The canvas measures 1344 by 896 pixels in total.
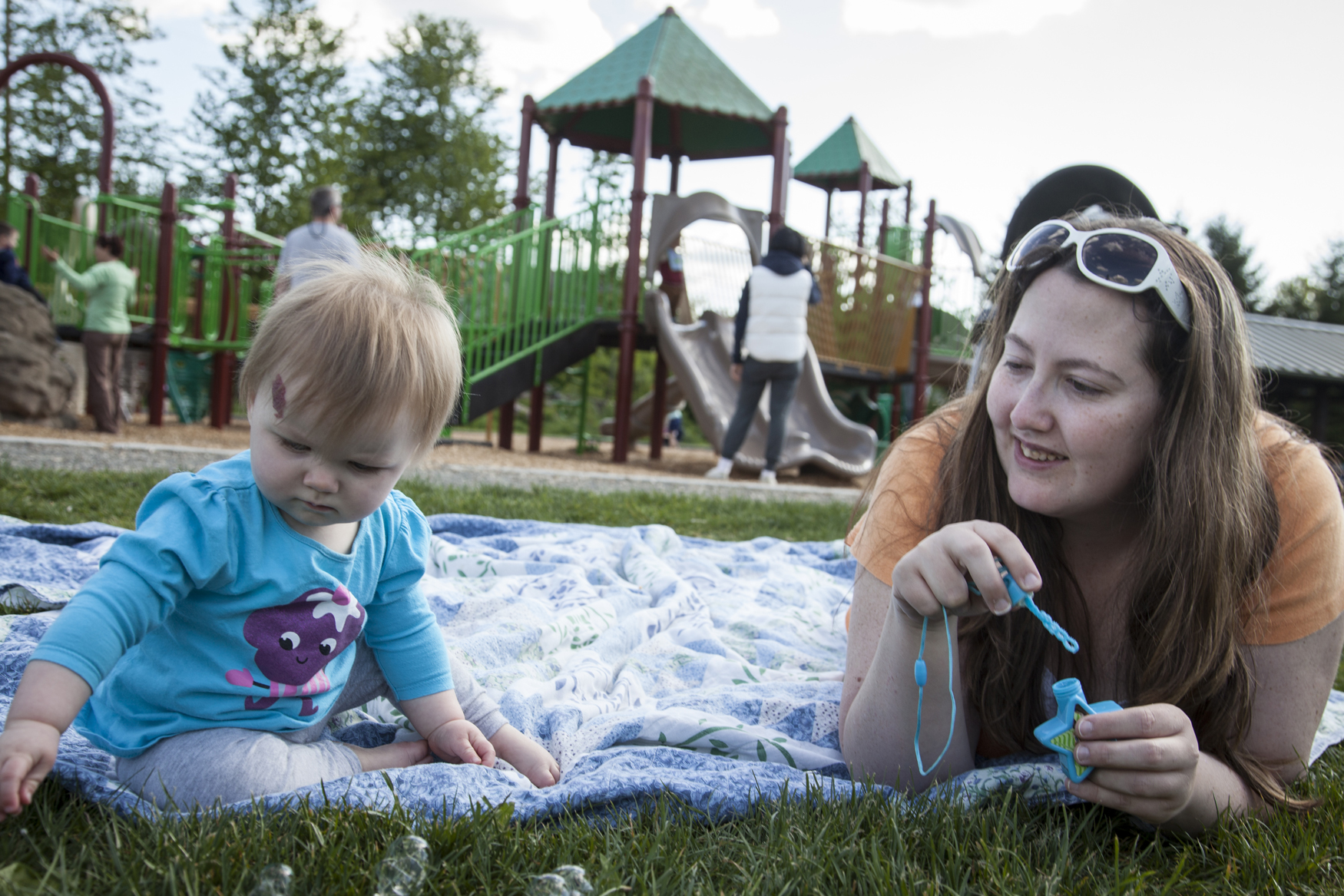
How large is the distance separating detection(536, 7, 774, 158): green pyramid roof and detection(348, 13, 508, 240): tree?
12.7 m

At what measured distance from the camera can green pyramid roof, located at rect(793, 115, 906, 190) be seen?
1499cm

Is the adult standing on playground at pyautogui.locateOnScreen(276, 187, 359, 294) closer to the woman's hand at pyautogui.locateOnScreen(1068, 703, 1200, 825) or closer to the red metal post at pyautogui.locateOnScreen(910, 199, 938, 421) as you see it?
the woman's hand at pyautogui.locateOnScreen(1068, 703, 1200, 825)

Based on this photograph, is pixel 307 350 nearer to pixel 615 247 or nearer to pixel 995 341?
pixel 995 341

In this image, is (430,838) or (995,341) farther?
(995,341)

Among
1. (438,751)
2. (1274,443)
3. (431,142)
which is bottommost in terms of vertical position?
(438,751)

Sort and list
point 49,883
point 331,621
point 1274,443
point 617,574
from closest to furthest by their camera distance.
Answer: point 49,883 → point 331,621 → point 1274,443 → point 617,574

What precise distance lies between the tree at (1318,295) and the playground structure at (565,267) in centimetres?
2135

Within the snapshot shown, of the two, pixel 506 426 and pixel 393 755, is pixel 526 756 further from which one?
pixel 506 426

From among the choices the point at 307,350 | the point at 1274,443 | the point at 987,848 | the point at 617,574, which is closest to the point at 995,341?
the point at 1274,443

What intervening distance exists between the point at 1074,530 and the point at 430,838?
1.32 meters

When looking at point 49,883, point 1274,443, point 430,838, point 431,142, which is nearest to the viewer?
point 49,883

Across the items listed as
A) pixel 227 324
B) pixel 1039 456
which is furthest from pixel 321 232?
pixel 1039 456

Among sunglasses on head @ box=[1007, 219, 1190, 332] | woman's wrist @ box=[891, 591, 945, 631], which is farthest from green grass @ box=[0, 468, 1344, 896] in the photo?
sunglasses on head @ box=[1007, 219, 1190, 332]

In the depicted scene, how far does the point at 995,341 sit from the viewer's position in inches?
74.5
